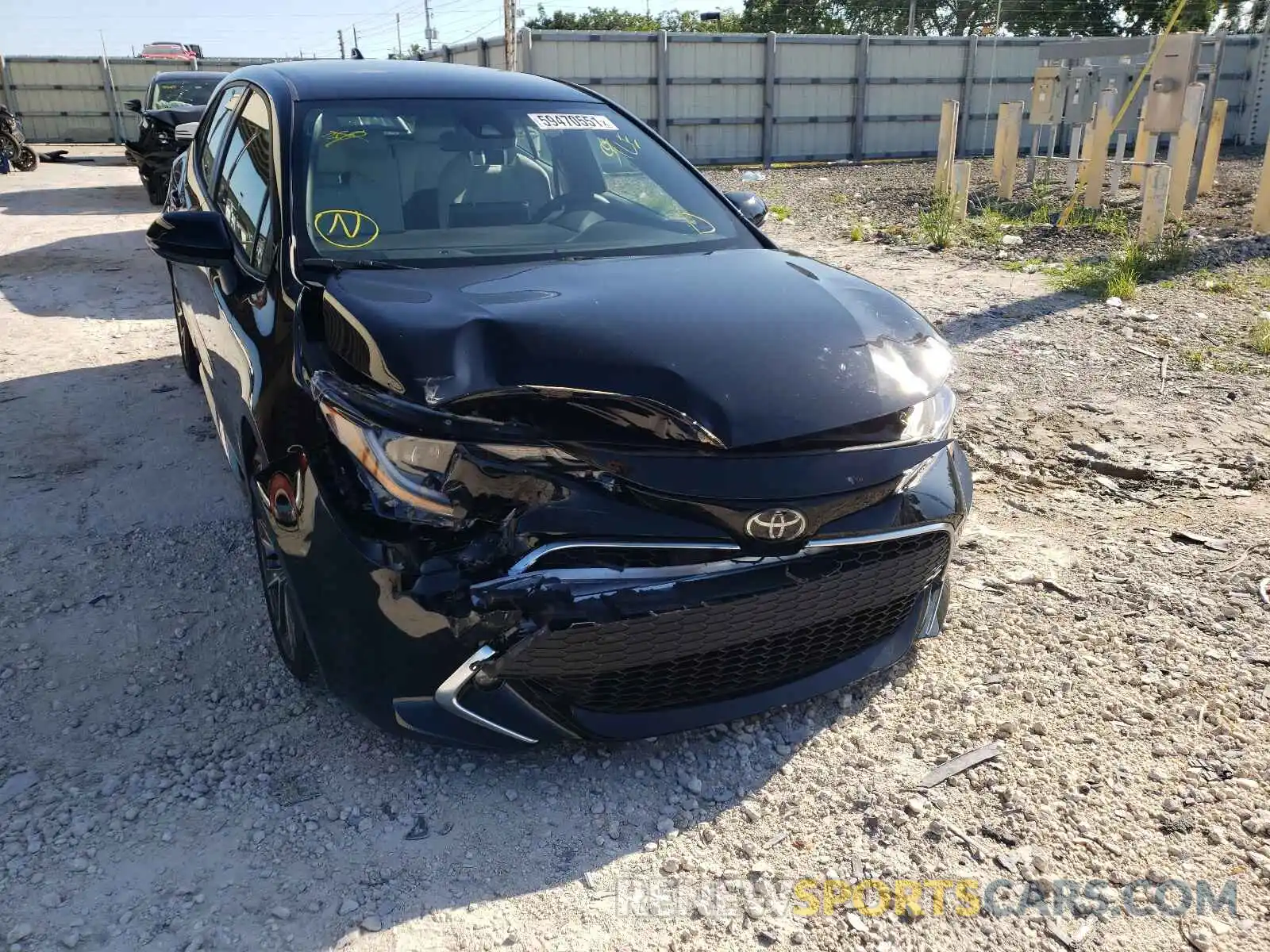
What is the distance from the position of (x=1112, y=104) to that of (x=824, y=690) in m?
11.1

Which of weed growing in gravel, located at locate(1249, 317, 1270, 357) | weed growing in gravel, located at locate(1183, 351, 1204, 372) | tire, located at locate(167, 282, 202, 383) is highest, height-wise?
tire, located at locate(167, 282, 202, 383)

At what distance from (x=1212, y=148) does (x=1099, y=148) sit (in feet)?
8.50

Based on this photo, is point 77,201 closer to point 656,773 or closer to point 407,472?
point 407,472

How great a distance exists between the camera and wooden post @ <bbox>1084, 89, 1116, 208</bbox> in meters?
10.9

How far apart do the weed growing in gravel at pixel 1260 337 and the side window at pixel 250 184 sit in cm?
543

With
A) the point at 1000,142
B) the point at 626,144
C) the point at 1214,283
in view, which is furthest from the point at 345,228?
the point at 1000,142

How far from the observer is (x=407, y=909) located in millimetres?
2053

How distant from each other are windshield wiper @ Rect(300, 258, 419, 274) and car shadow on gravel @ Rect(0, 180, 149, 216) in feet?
37.5

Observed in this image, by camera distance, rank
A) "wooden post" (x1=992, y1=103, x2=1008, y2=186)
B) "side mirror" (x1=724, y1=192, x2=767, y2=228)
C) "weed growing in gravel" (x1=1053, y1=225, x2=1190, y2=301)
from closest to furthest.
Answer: "side mirror" (x1=724, y1=192, x2=767, y2=228)
"weed growing in gravel" (x1=1053, y1=225, x2=1190, y2=301)
"wooden post" (x1=992, y1=103, x2=1008, y2=186)

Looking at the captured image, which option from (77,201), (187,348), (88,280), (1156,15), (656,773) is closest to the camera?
(656,773)

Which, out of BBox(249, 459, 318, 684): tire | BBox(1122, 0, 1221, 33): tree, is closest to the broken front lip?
BBox(249, 459, 318, 684): tire

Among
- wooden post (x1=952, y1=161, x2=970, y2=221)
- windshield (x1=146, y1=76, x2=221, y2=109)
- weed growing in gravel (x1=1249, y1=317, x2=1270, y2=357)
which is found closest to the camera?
weed growing in gravel (x1=1249, y1=317, x2=1270, y2=357)

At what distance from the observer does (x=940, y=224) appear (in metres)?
9.88

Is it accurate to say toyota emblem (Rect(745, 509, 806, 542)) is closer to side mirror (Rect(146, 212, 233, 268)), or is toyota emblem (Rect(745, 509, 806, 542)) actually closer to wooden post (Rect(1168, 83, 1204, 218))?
side mirror (Rect(146, 212, 233, 268))
